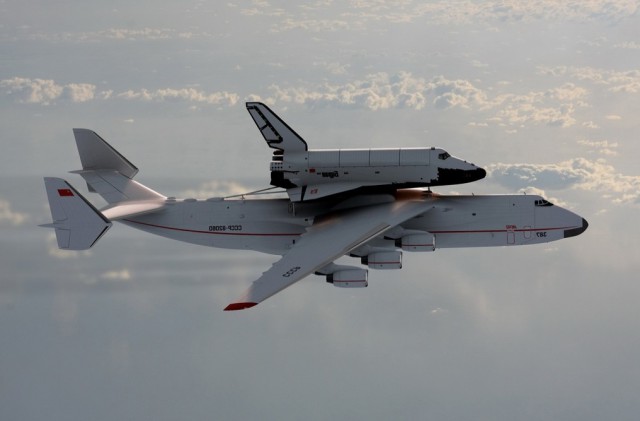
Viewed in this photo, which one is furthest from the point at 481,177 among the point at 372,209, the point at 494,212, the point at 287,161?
the point at 287,161

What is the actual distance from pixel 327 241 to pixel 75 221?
17078 mm

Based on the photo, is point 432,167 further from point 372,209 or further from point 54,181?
point 54,181

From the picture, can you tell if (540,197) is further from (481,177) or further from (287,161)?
(287,161)

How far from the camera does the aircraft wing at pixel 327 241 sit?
1991 inches

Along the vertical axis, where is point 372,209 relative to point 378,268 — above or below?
above

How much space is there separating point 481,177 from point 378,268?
990 centimetres

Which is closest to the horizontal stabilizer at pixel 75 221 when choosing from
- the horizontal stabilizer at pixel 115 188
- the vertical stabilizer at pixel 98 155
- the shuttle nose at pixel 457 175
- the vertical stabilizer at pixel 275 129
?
the horizontal stabilizer at pixel 115 188

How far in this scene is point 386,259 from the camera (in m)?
60.4

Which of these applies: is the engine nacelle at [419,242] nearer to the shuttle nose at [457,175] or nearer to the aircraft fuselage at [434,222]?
the aircraft fuselage at [434,222]

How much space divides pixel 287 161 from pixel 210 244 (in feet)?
30.7

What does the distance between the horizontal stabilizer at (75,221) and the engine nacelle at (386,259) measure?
60.1ft

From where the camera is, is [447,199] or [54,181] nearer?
[54,181]

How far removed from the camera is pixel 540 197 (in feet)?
213

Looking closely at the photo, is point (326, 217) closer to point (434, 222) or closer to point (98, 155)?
point (434, 222)
